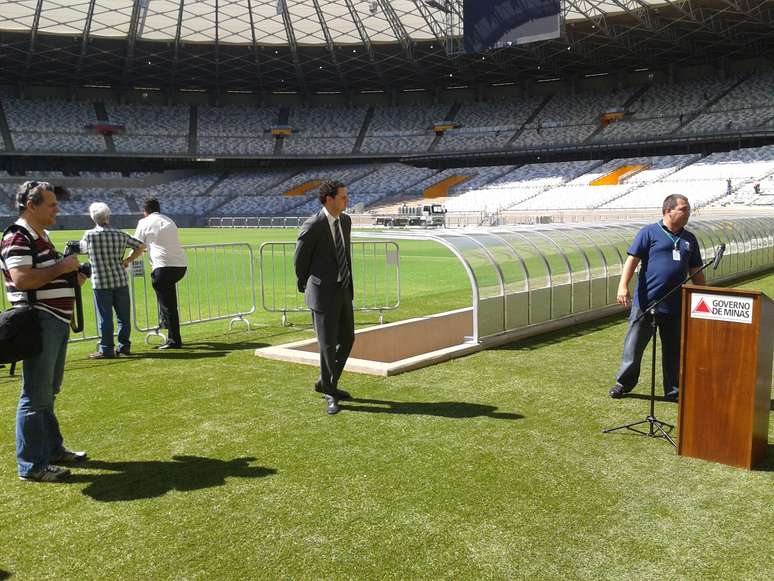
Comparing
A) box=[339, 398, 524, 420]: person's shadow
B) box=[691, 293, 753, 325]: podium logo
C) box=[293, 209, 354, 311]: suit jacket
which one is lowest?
box=[339, 398, 524, 420]: person's shadow

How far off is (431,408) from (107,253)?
17.1ft

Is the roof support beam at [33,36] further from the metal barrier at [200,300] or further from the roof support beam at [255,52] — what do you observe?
the metal barrier at [200,300]

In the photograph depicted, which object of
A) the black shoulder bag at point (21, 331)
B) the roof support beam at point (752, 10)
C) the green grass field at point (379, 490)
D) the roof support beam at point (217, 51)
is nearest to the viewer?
the green grass field at point (379, 490)

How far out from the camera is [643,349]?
272 inches

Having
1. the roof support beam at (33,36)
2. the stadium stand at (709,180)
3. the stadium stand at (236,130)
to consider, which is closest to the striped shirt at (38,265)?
the stadium stand at (709,180)

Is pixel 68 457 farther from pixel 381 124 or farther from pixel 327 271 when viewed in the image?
pixel 381 124

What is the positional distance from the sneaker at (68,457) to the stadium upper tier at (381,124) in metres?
57.1

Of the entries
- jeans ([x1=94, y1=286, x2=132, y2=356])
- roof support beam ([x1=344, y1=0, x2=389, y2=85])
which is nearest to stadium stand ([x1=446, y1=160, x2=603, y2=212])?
roof support beam ([x1=344, y1=0, x2=389, y2=85])

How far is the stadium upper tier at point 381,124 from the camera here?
57500 mm

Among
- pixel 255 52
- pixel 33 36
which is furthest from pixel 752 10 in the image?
pixel 33 36

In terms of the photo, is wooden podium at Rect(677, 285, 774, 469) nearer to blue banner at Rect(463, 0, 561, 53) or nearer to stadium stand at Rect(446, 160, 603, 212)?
blue banner at Rect(463, 0, 561, 53)

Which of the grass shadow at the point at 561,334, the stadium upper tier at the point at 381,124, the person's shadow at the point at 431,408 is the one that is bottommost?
the grass shadow at the point at 561,334

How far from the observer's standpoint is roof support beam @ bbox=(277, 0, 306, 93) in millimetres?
49466

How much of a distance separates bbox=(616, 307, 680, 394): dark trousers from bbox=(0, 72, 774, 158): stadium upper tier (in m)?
53.4
